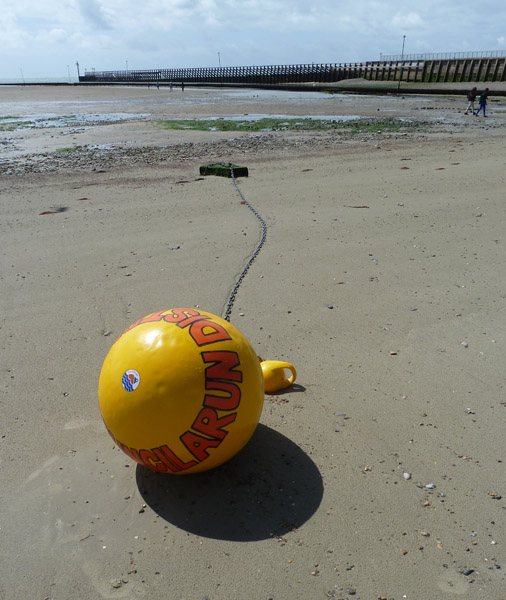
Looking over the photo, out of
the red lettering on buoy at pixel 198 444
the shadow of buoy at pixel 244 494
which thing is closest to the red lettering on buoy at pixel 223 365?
the red lettering on buoy at pixel 198 444

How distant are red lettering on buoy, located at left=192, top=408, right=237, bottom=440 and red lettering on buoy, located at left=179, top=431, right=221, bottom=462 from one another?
0.14ft

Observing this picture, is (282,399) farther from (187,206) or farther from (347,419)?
(187,206)

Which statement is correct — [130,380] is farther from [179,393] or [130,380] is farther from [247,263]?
[247,263]

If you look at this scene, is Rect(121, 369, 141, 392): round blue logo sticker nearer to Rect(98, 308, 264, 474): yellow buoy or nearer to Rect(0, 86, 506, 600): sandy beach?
Rect(98, 308, 264, 474): yellow buoy

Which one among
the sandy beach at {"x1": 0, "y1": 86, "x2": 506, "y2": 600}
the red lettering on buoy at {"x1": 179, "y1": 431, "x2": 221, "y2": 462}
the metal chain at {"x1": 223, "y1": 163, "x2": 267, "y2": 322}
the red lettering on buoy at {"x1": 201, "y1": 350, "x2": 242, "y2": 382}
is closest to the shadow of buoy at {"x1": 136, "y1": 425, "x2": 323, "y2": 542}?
the sandy beach at {"x1": 0, "y1": 86, "x2": 506, "y2": 600}

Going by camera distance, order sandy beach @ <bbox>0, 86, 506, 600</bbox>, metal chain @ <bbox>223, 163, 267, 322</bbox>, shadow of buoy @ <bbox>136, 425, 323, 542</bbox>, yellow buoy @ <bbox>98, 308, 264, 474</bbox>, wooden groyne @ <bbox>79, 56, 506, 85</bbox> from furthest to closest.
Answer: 1. wooden groyne @ <bbox>79, 56, 506, 85</bbox>
2. metal chain @ <bbox>223, 163, 267, 322</bbox>
3. shadow of buoy @ <bbox>136, 425, 323, 542</bbox>
4. yellow buoy @ <bbox>98, 308, 264, 474</bbox>
5. sandy beach @ <bbox>0, 86, 506, 600</bbox>

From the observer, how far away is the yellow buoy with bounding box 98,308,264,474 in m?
3.30

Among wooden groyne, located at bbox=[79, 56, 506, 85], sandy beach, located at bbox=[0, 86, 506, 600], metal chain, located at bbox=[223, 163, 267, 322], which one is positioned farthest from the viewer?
wooden groyne, located at bbox=[79, 56, 506, 85]

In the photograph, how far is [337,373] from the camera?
514 centimetres

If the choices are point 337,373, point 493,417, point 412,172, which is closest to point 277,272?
point 337,373

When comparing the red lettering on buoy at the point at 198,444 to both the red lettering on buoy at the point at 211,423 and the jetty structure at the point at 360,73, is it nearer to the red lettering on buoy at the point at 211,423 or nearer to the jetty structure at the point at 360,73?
the red lettering on buoy at the point at 211,423

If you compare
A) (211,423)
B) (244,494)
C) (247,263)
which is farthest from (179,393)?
(247,263)

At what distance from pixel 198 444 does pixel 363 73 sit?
329 feet

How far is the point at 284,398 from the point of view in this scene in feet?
15.6
